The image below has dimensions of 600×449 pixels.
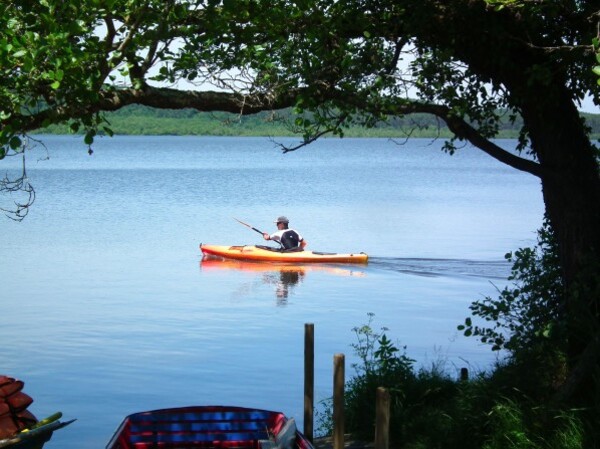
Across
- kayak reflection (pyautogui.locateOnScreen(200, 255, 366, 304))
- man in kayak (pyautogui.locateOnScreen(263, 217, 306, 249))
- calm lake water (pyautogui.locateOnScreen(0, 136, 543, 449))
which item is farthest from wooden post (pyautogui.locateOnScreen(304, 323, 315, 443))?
man in kayak (pyautogui.locateOnScreen(263, 217, 306, 249))

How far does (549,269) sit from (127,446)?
441 centimetres

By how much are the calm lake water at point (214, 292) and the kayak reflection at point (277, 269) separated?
4.0 inches

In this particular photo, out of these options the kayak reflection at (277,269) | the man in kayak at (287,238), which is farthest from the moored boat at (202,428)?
the man in kayak at (287,238)

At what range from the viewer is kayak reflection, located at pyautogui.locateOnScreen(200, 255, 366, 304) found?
2815cm

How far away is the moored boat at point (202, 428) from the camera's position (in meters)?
10.1

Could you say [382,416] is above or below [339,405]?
above

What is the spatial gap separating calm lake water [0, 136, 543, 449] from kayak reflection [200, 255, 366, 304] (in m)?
0.10

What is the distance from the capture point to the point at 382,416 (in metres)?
7.95

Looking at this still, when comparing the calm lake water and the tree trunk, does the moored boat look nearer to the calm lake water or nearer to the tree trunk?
the tree trunk

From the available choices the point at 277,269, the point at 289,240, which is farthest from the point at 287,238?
the point at 277,269

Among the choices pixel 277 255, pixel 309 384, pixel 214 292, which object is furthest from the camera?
pixel 277 255

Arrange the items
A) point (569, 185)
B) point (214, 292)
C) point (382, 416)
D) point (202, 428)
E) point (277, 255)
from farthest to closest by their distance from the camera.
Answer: point (277, 255)
point (214, 292)
point (202, 428)
point (569, 185)
point (382, 416)

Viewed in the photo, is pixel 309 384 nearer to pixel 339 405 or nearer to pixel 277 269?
pixel 339 405

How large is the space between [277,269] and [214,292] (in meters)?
3.86
